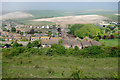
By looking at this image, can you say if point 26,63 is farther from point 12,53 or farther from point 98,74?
point 98,74

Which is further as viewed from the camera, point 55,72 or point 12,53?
point 12,53

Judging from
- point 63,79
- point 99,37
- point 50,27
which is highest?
point 50,27

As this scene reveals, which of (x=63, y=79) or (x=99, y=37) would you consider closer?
(x=63, y=79)

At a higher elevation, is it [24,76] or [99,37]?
[99,37]

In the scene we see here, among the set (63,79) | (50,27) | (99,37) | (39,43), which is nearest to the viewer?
(63,79)

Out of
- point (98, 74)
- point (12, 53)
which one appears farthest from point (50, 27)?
point (98, 74)

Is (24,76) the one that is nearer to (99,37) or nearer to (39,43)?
(39,43)

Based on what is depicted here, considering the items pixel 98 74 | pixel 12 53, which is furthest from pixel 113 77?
pixel 12 53

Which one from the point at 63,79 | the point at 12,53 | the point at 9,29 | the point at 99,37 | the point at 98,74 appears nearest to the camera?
the point at 63,79

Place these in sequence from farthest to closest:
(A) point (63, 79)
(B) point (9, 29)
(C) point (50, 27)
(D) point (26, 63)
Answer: (C) point (50, 27)
(B) point (9, 29)
(D) point (26, 63)
(A) point (63, 79)
